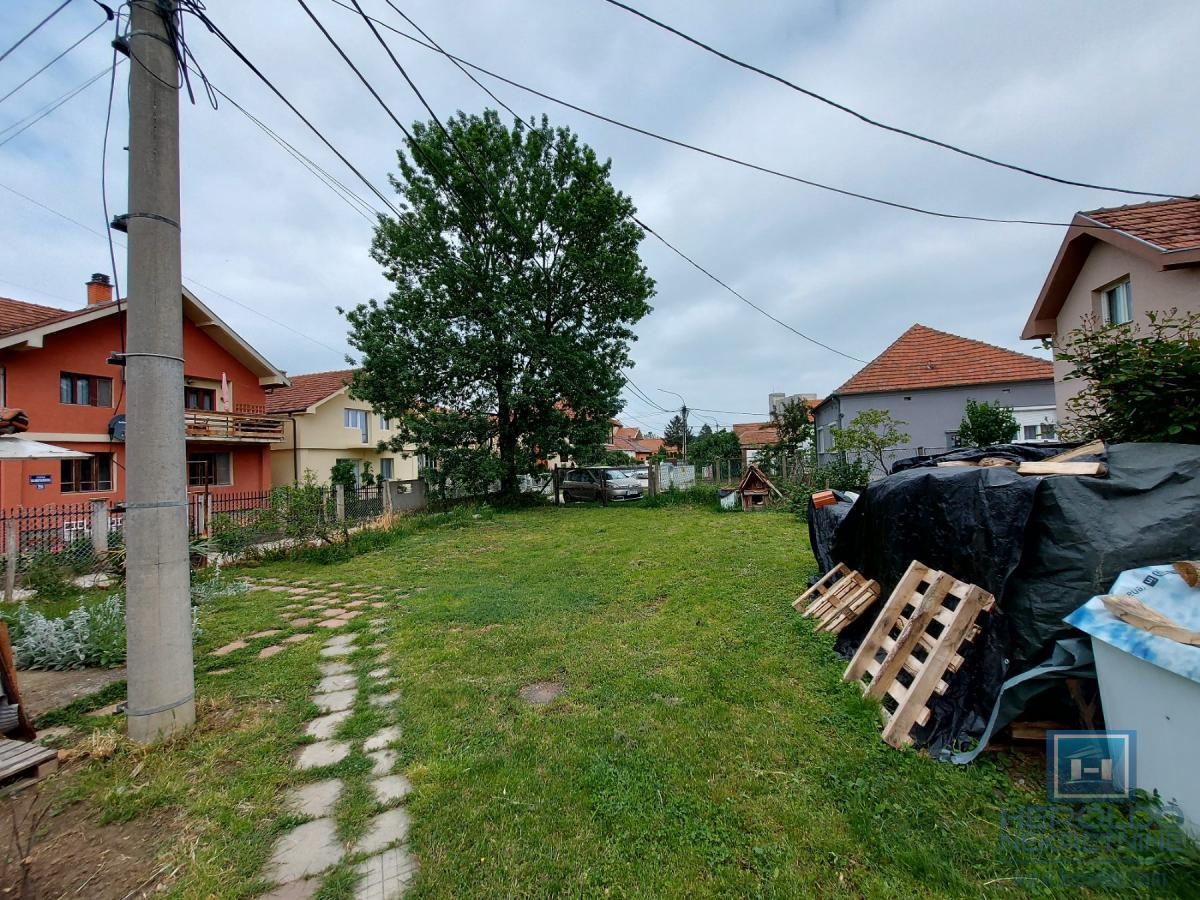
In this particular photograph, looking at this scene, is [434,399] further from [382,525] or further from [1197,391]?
[1197,391]

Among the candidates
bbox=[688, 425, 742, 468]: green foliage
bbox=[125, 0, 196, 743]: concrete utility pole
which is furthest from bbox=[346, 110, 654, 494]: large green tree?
bbox=[688, 425, 742, 468]: green foliage

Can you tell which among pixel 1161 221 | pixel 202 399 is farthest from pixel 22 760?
pixel 202 399

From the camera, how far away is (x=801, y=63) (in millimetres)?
5039

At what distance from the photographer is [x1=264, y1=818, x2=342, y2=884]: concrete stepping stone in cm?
179

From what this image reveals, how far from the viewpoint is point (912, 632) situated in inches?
112

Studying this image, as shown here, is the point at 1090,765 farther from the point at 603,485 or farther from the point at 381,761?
the point at 603,485

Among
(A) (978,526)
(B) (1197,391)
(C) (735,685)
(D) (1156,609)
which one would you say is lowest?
(C) (735,685)

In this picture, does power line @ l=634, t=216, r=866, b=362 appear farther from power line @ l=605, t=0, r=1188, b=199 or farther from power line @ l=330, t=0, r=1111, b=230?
power line @ l=605, t=0, r=1188, b=199

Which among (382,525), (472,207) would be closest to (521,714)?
(382,525)

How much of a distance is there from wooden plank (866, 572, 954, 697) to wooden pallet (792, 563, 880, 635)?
904 millimetres

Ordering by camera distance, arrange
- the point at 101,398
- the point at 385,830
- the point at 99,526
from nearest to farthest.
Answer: the point at 385,830 → the point at 99,526 → the point at 101,398

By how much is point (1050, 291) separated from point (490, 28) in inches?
444

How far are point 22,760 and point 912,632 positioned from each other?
4.22m

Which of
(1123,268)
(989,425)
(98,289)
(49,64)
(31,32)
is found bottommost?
(989,425)
